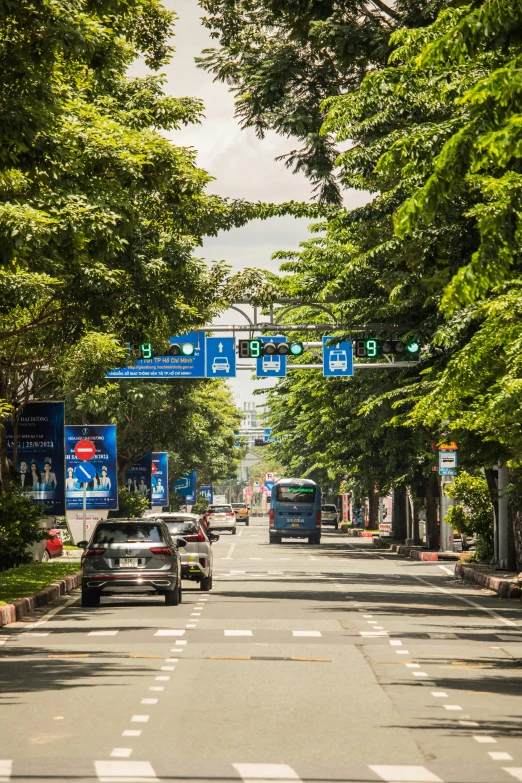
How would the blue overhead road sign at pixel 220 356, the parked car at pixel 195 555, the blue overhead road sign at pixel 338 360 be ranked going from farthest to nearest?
the blue overhead road sign at pixel 220 356
the blue overhead road sign at pixel 338 360
the parked car at pixel 195 555

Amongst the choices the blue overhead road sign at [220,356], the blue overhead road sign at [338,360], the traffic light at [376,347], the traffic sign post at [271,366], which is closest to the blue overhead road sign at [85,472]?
the blue overhead road sign at [220,356]

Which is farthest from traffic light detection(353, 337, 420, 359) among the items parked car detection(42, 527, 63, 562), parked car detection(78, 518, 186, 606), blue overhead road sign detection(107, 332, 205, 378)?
parked car detection(42, 527, 63, 562)

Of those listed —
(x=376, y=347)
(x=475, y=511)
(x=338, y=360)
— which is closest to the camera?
(x=376, y=347)

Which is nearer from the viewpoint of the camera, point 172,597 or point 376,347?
point 172,597

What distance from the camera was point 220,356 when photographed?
37.3 m

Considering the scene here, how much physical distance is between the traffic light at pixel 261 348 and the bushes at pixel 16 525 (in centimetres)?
661

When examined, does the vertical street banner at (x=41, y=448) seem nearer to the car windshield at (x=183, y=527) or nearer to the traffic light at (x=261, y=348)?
the traffic light at (x=261, y=348)

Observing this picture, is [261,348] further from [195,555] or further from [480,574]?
[195,555]

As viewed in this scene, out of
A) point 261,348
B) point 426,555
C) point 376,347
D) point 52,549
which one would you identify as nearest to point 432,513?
point 426,555

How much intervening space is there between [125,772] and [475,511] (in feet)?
101

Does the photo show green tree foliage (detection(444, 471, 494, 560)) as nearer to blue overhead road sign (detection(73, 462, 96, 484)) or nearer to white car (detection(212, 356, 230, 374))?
white car (detection(212, 356, 230, 374))

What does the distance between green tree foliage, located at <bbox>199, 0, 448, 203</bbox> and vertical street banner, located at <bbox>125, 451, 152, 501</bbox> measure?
37527mm

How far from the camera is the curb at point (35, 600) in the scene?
20481 millimetres

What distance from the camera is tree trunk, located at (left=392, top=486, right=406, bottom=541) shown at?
60312mm
